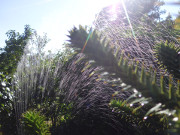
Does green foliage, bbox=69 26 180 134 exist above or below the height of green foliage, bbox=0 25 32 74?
below

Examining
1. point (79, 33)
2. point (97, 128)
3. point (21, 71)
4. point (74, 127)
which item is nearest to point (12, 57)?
point (21, 71)

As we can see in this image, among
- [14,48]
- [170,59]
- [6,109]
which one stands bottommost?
[170,59]

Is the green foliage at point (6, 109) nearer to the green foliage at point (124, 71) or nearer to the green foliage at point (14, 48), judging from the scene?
the green foliage at point (14, 48)

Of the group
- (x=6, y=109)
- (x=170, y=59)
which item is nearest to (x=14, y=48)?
(x=6, y=109)

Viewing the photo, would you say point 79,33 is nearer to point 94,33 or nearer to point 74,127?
point 94,33

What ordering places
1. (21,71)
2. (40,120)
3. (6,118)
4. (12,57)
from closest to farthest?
(40,120) < (6,118) < (12,57) < (21,71)

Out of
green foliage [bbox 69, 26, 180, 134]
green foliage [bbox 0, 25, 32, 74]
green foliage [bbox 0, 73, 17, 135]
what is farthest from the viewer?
green foliage [bbox 0, 25, 32, 74]

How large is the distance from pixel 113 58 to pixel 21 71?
5555mm

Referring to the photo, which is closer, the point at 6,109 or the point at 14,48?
the point at 6,109

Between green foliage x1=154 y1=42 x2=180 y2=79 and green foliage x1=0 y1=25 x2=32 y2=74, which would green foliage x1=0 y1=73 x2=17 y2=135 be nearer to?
green foliage x1=0 y1=25 x2=32 y2=74

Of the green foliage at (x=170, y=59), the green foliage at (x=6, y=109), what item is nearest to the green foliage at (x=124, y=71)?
the green foliage at (x=170, y=59)

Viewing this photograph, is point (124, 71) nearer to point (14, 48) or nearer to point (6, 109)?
point (6, 109)

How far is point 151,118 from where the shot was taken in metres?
1.48

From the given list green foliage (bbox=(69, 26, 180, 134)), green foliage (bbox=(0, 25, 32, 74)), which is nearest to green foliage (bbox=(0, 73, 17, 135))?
green foliage (bbox=(0, 25, 32, 74))
